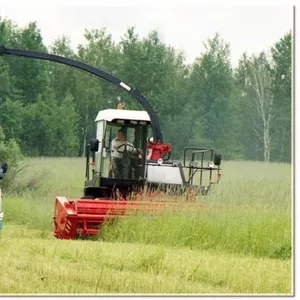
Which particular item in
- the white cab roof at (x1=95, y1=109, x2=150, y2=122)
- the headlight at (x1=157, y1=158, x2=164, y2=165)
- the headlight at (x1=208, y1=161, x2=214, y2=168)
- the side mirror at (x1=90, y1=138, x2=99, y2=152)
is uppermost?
the white cab roof at (x1=95, y1=109, x2=150, y2=122)

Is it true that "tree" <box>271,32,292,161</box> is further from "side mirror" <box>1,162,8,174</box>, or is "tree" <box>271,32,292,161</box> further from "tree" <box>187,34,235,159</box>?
"side mirror" <box>1,162,8,174</box>

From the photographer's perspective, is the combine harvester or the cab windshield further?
the cab windshield

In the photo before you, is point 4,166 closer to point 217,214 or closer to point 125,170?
point 125,170

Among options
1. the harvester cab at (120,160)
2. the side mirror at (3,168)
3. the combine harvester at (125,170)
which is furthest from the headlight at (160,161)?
the side mirror at (3,168)

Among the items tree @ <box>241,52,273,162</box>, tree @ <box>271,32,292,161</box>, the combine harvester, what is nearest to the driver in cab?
the combine harvester

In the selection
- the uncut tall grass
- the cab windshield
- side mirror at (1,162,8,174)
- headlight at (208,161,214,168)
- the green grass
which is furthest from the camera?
the cab windshield

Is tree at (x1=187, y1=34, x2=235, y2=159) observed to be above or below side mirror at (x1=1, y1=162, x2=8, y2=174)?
above

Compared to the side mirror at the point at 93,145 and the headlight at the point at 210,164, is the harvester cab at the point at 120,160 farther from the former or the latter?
the headlight at the point at 210,164

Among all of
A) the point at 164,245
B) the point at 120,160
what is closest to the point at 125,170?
the point at 120,160
